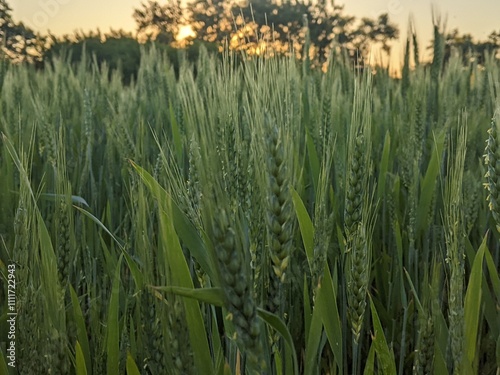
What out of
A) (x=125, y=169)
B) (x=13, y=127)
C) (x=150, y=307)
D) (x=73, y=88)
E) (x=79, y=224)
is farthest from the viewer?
(x=73, y=88)


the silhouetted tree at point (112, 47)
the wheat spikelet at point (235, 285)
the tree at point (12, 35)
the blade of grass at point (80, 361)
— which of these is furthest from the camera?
the silhouetted tree at point (112, 47)

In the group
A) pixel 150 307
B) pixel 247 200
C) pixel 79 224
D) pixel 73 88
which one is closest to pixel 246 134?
pixel 247 200

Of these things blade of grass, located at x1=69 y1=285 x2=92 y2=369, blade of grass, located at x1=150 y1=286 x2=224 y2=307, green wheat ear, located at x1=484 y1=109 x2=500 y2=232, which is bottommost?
blade of grass, located at x1=69 y1=285 x2=92 y2=369

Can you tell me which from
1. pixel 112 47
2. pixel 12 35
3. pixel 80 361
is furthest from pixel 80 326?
pixel 112 47

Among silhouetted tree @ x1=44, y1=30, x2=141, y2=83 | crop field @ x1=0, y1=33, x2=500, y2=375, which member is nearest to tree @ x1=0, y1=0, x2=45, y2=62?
crop field @ x1=0, y1=33, x2=500, y2=375

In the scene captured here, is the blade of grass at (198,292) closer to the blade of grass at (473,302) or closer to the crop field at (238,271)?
the crop field at (238,271)

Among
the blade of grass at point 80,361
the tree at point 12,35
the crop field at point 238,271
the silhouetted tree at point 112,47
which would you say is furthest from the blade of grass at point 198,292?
the silhouetted tree at point 112,47

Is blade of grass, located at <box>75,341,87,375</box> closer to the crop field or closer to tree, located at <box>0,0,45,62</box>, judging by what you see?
the crop field

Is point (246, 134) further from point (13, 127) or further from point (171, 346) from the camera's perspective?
point (13, 127)

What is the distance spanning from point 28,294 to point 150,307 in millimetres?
160

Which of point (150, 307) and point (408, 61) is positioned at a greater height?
point (408, 61)

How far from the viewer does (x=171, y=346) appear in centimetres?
52

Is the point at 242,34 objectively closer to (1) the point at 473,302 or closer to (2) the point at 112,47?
(1) the point at 473,302

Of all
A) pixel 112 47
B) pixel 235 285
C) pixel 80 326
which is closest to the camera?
pixel 235 285
